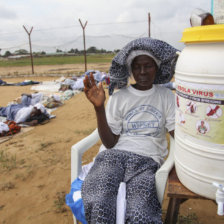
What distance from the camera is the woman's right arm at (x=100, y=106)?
1619 mm

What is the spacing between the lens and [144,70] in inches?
71.1

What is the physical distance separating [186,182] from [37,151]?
3.18 metres

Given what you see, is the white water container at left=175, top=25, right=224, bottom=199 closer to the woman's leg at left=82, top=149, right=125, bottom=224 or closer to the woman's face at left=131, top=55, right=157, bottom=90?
the woman's leg at left=82, top=149, right=125, bottom=224

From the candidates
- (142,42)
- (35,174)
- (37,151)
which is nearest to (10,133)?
(37,151)

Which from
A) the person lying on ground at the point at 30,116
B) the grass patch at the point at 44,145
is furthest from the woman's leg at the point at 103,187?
the person lying on ground at the point at 30,116

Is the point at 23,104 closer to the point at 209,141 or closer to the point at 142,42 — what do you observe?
the point at 142,42

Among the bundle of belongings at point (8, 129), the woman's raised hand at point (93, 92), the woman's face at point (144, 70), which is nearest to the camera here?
the woman's raised hand at point (93, 92)

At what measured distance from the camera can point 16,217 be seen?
7.92 ft

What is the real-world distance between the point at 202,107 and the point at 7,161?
3.34 metres

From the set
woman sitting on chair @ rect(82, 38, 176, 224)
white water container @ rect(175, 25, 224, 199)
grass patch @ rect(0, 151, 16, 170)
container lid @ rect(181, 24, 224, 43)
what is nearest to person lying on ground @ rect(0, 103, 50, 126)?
grass patch @ rect(0, 151, 16, 170)

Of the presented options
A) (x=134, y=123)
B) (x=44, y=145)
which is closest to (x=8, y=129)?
(x=44, y=145)

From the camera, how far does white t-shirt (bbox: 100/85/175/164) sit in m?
1.82

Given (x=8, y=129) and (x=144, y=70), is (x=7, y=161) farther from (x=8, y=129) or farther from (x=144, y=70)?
(x=144, y=70)

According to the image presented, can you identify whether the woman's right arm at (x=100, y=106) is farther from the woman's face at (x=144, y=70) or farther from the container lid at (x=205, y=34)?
the container lid at (x=205, y=34)
